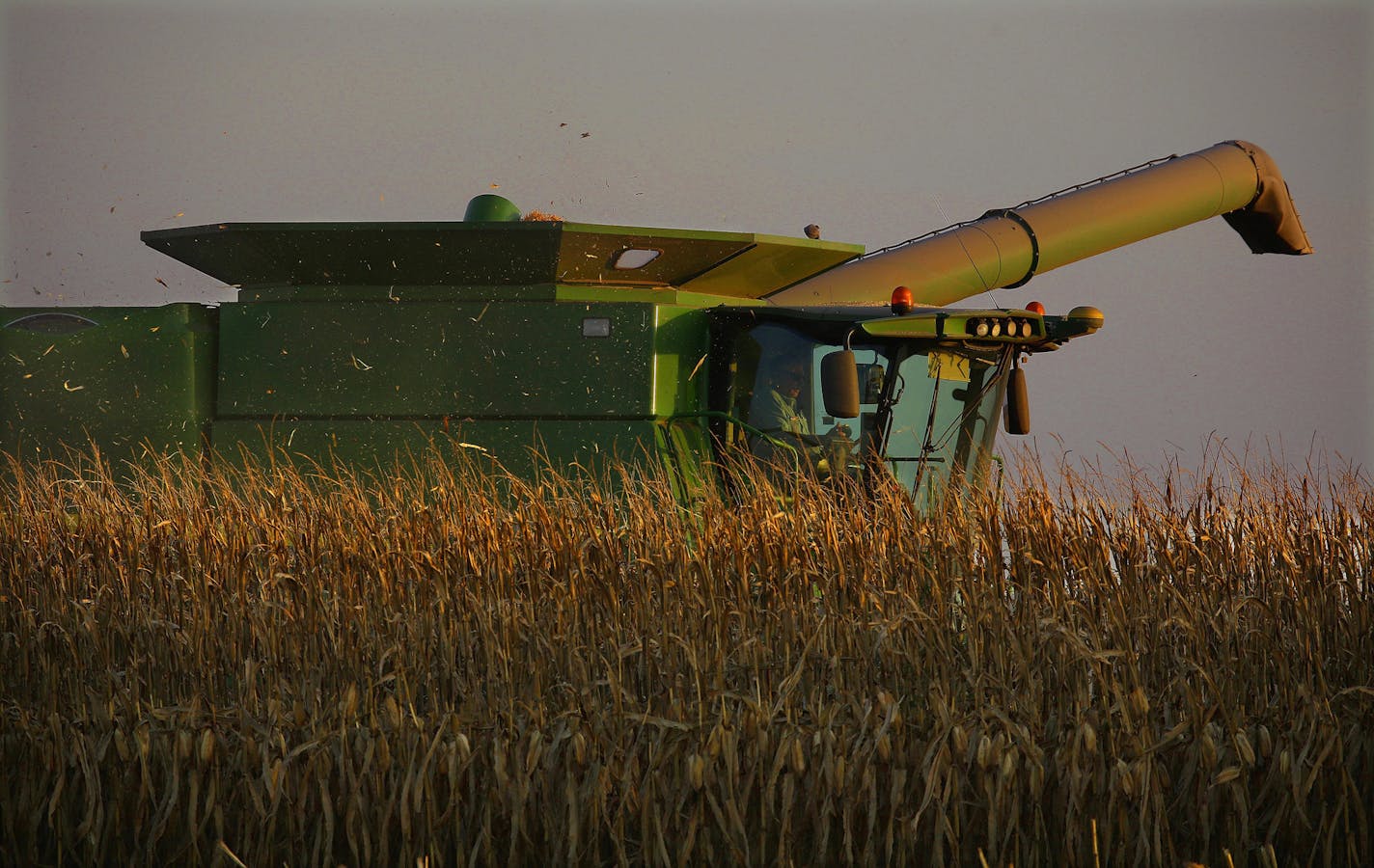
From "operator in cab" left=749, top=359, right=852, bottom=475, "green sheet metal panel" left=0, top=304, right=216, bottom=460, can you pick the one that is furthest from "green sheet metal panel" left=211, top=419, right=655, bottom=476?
"operator in cab" left=749, top=359, right=852, bottom=475

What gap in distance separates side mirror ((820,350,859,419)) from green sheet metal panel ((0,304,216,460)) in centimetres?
333

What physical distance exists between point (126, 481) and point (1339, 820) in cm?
590

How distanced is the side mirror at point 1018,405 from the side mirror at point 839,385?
137 cm

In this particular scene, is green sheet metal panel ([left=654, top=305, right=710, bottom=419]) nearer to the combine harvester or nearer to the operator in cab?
the combine harvester

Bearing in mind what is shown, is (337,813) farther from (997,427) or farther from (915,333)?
(997,427)

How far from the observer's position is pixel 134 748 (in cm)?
432

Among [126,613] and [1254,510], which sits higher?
[1254,510]

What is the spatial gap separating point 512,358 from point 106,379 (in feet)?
7.28

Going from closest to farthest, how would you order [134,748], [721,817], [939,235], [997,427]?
[721,817] < [134,748] < [997,427] < [939,235]

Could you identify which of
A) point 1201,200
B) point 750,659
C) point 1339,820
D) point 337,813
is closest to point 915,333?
point 750,659

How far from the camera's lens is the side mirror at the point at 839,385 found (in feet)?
20.2

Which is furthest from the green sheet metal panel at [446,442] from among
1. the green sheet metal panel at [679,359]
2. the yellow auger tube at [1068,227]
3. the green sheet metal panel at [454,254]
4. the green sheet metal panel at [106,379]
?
the yellow auger tube at [1068,227]

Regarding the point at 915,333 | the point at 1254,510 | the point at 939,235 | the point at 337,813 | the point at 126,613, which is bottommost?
the point at 337,813

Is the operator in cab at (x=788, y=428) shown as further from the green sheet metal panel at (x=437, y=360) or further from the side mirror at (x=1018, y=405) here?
the side mirror at (x=1018, y=405)
